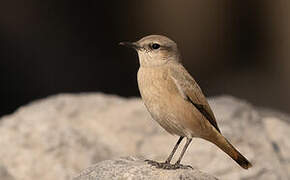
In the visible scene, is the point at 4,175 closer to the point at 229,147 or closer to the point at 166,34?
the point at 229,147

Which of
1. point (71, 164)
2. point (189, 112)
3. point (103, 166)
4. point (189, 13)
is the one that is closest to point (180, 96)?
point (189, 112)

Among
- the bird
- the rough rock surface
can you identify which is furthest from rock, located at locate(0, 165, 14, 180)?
the bird

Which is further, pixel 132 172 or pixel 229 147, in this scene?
pixel 229 147

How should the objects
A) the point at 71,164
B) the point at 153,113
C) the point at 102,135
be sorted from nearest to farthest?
the point at 153,113 < the point at 71,164 < the point at 102,135

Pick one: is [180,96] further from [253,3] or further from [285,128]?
[253,3]

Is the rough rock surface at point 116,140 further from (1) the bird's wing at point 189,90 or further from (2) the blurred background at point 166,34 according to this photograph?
(2) the blurred background at point 166,34

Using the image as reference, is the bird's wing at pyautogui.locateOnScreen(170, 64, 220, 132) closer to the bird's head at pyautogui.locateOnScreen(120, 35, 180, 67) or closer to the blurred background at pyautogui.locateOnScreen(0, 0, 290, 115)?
the bird's head at pyautogui.locateOnScreen(120, 35, 180, 67)

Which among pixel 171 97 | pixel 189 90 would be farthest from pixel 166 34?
pixel 171 97
